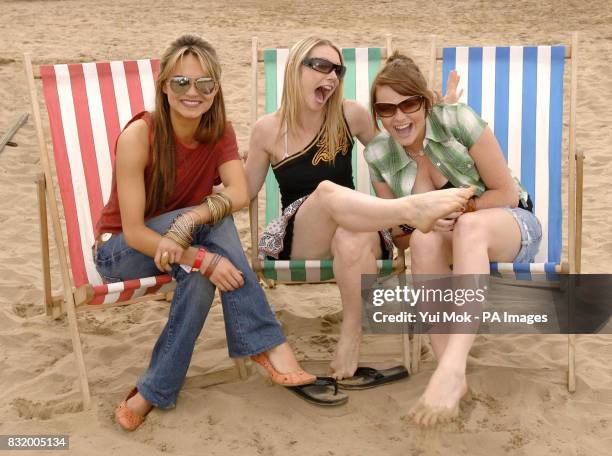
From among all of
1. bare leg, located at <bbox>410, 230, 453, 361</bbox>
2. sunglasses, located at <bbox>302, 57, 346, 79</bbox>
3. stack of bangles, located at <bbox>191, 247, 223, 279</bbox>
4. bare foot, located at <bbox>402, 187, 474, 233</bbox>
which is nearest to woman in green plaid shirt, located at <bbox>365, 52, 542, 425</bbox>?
bare leg, located at <bbox>410, 230, 453, 361</bbox>

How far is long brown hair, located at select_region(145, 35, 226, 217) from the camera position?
2.96 meters

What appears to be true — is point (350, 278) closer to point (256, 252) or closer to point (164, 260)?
point (256, 252)

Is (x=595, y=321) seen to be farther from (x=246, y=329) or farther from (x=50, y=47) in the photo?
(x=50, y=47)

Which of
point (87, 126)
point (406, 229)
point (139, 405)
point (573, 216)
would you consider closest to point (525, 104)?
point (573, 216)

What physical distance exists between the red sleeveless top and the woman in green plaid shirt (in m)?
0.55

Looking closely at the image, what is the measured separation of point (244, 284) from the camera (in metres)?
2.92

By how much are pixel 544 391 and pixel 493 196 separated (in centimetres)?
74

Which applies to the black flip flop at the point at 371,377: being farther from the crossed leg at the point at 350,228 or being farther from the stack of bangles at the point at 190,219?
the stack of bangles at the point at 190,219

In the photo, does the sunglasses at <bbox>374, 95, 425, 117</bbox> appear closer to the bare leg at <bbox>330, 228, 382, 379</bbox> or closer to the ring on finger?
the bare leg at <bbox>330, 228, 382, 379</bbox>

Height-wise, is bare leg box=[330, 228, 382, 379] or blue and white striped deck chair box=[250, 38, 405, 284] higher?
blue and white striped deck chair box=[250, 38, 405, 284]

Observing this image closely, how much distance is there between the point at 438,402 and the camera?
8.23 ft

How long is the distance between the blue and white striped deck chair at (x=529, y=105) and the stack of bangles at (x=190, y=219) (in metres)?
1.15

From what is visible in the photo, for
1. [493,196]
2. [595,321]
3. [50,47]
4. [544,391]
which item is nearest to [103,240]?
[493,196]

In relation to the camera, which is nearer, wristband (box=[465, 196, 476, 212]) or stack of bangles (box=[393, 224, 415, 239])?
wristband (box=[465, 196, 476, 212])
